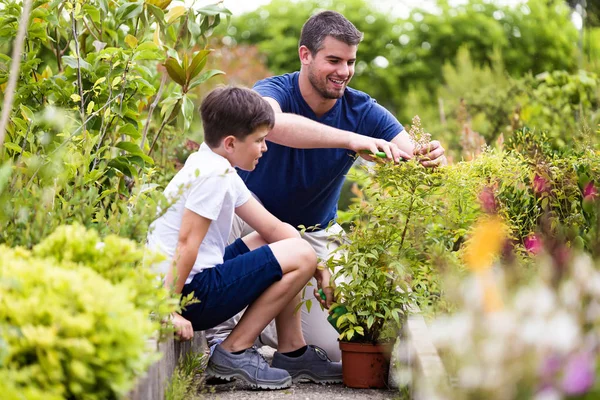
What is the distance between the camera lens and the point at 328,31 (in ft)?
12.8

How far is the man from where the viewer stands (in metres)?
3.89

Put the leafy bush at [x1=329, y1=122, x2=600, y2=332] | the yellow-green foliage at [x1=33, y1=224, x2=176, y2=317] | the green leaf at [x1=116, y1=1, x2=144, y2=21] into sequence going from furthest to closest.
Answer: the green leaf at [x1=116, y1=1, x2=144, y2=21] < the leafy bush at [x1=329, y1=122, x2=600, y2=332] < the yellow-green foliage at [x1=33, y1=224, x2=176, y2=317]

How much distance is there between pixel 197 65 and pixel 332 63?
2.26ft

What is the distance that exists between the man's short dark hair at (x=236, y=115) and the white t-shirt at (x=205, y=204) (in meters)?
0.10

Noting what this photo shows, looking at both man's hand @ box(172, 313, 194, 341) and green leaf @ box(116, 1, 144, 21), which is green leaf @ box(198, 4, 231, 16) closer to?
green leaf @ box(116, 1, 144, 21)

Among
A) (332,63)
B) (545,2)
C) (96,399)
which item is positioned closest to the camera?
(96,399)

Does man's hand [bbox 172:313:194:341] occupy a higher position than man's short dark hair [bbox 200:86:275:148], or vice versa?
man's short dark hair [bbox 200:86:275:148]

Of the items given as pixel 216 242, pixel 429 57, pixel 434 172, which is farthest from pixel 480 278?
pixel 429 57

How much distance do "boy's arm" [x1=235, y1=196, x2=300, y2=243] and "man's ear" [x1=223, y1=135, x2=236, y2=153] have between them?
0.24 m

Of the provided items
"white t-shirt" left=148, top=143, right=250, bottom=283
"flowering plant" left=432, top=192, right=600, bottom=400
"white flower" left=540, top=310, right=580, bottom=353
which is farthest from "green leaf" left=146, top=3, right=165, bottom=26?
"white flower" left=540, top=310, right=580, bottom=353

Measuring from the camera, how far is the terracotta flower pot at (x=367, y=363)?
3.18 m

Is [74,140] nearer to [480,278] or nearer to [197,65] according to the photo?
[197,65]

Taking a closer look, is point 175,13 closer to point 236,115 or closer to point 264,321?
point 236,115

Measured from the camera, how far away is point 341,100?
412 cm
